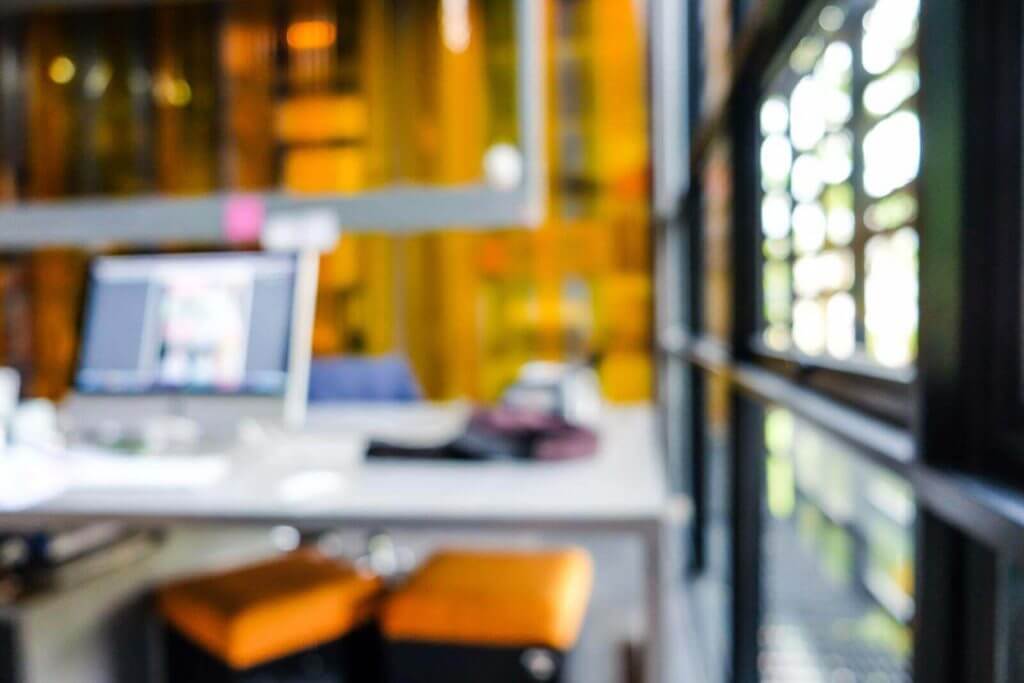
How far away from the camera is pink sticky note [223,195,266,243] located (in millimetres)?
2074

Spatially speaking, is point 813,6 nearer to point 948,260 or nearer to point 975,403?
point 948,260

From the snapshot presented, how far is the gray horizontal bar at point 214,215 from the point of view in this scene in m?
2.08

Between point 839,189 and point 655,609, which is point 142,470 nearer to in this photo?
point 655,609

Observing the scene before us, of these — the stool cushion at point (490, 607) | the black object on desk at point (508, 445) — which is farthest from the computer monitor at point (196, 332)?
the stool cushion at point (490, 607)

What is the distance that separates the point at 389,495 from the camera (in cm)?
116

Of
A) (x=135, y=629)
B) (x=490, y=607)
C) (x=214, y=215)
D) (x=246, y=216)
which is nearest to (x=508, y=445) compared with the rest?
(x=490, y=607)

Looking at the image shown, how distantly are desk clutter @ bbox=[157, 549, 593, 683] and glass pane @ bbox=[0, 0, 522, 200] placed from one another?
3088 mm

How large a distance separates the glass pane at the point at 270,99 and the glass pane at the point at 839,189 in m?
2.59

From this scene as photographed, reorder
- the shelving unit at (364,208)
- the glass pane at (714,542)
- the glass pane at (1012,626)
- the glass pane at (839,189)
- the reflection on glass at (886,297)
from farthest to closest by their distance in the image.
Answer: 1. the glass pane at (714,542)
2. the shelving unit at (364,208)
3. the glass pane at (839,189)
4. the reflection on glass at (886,297)
5. the glass pane at (1012,626)

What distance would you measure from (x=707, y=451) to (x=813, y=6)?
2.25 meters

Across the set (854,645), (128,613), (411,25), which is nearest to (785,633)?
(854,645)

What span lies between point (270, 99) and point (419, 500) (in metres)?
4.00

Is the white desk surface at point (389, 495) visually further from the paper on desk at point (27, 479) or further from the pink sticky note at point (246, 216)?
the pink sticky note at point (246, 216)

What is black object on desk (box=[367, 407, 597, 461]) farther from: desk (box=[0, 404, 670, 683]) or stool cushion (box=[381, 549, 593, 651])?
stool cushion (box=[381, 549, 593, 651])
